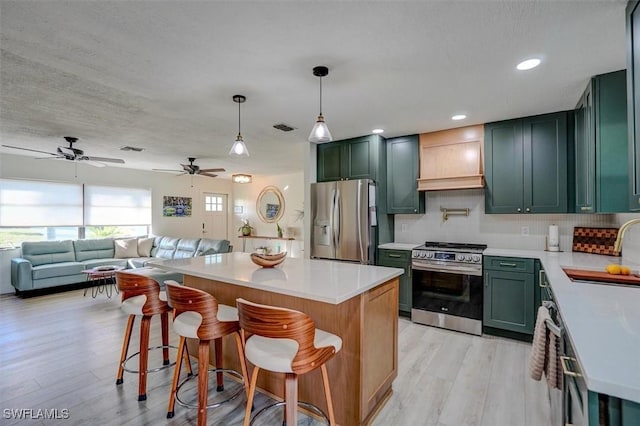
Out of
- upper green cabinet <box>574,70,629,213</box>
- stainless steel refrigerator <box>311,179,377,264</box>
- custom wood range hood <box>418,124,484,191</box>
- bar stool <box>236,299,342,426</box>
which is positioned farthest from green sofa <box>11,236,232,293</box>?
upper green cabinet <box>574,70,629,213</box>

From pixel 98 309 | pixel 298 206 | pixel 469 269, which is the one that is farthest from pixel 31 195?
pixel 469 269

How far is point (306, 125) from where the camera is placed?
142 inches

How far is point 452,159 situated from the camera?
3.78 meters

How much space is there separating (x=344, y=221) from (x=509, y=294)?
2021 mm

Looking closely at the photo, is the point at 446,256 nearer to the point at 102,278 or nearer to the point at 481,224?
the point at 481,224

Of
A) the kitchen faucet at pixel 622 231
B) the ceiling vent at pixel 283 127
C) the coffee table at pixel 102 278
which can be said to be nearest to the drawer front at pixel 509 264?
the kitchen faucet at pixel 622 231

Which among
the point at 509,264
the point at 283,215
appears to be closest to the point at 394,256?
the point at 509,264

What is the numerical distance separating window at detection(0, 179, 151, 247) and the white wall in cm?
258

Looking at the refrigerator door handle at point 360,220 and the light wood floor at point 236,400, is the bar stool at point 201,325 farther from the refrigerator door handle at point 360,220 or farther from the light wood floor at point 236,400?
the refrigerator door handle at point 360,220

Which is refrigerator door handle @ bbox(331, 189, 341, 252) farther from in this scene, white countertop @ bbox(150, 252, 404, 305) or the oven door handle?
white countertop @ bbox(150, 252, 404, 305)

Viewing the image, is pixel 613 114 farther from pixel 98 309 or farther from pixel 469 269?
pixel 98 309

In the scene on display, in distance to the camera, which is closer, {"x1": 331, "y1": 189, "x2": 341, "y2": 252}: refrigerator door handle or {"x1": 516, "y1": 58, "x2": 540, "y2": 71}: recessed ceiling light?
{"x1": 516, "y1": 58, "x2": 540, "y2": 71}: recessed ceiling light

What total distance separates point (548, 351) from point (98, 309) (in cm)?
530

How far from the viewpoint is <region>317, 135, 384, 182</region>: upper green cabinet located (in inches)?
160
